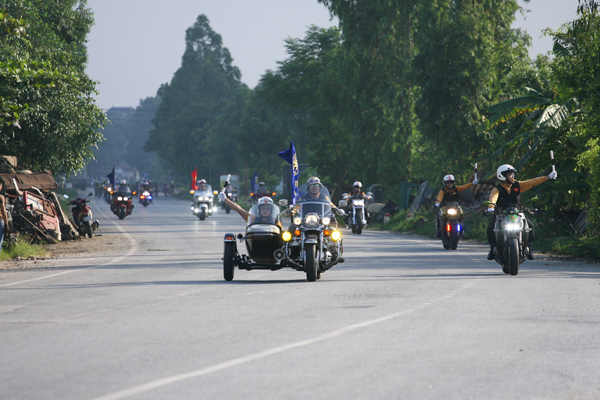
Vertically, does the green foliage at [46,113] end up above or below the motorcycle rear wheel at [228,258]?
above

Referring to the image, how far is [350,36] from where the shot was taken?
146ft

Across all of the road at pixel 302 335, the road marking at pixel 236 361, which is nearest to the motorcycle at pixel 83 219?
the road at pixel 302 335

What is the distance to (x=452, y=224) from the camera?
21.0m

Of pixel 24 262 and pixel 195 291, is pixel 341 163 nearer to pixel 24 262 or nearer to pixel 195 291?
pixel 24 262

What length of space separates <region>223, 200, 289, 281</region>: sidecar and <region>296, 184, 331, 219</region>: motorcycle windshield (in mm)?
503

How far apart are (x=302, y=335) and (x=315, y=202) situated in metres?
6.14

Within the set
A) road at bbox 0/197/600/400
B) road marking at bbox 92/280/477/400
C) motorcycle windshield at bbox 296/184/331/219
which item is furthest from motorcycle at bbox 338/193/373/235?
road marking at bbox 92/280/477/400

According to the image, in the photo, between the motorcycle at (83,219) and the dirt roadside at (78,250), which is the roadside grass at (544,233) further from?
the motorcycle at (83,219)

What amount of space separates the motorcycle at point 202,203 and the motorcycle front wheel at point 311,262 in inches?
1067

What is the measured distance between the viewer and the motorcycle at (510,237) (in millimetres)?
14039

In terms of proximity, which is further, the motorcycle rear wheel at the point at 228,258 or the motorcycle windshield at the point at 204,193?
the motorcycle windshield at the point at 204,193

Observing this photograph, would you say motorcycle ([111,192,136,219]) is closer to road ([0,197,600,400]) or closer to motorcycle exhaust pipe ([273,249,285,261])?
road ([0,197,600,400])

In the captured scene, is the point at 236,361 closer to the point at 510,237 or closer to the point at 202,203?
the point at 510,237

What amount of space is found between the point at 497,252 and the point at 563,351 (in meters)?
7.43
